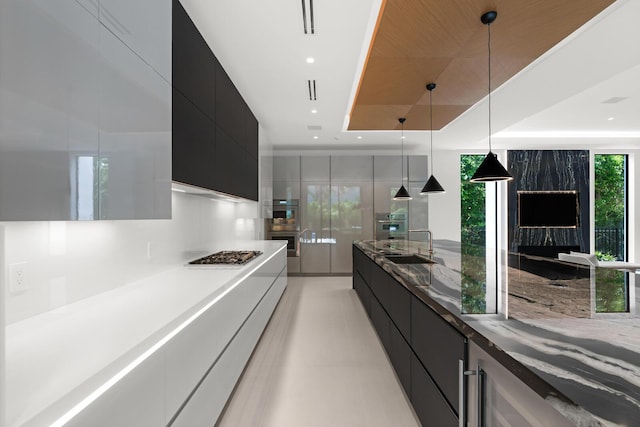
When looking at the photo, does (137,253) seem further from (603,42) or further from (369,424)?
(603,42)

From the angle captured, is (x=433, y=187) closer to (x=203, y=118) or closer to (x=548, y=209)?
(x=203, y=118)

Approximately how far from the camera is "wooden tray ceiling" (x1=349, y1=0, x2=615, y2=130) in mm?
1935

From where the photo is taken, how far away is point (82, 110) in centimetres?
110

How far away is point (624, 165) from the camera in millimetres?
6664

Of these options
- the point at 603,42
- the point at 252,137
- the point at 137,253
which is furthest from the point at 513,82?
the point at 137,253

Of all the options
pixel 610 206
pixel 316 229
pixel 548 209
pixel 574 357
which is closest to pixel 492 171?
pixel 574 357

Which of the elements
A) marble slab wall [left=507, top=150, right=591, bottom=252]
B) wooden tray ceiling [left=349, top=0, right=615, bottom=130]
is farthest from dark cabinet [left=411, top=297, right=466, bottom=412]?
marble slab wall [left=507, top=150, right=591, bottom=252]

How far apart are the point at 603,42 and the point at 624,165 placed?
6055 mm

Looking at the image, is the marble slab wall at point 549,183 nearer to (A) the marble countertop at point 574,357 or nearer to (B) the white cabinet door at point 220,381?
(B) the white cabinet door at point 220,381

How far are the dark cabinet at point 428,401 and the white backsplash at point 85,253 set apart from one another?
157cm

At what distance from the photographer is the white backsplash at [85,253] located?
4.05ft

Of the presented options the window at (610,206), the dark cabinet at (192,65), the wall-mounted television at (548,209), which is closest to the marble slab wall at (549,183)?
the wall-mounted television at (548,209)

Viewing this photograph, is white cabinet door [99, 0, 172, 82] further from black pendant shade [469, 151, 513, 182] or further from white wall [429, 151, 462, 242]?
white wall [429, 151, 462, 242]

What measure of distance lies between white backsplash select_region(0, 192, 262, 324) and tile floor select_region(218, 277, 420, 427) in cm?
110
